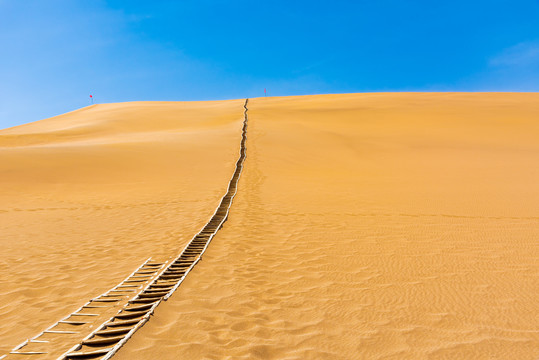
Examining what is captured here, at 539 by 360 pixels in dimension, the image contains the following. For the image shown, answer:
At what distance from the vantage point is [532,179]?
1146cm

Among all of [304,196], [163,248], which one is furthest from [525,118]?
[163,248]

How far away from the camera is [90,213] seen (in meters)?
9.06

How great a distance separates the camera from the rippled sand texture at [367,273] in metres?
3.17

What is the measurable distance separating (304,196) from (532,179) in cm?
817

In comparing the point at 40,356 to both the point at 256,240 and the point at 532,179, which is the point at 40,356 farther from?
the point at 532,179

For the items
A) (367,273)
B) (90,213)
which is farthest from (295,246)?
(90,213)

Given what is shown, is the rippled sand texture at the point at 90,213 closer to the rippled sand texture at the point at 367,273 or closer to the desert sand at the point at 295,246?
the desert sand at the point at 295,246

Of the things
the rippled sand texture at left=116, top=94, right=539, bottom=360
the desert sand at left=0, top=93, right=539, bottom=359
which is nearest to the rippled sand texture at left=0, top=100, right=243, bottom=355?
the desert sand at left=0, top=93, right=539, bottom=359

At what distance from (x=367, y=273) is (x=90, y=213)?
7631mm

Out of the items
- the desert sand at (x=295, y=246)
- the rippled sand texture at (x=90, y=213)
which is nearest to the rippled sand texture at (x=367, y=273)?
the desert sand at (x=295, y=246)

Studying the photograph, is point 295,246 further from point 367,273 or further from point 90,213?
point 90,213

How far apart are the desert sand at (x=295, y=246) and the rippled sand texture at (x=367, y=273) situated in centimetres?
3

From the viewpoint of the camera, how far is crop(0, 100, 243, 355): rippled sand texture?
453 cm

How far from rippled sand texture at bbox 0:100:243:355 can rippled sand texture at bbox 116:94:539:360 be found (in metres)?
1.32
